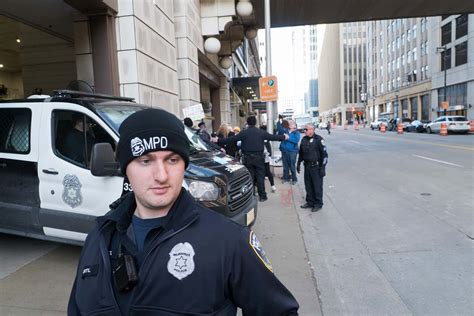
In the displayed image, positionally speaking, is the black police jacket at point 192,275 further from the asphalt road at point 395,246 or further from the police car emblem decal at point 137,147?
the asphalt road at point 395,246

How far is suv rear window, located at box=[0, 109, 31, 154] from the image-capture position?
4.91 m

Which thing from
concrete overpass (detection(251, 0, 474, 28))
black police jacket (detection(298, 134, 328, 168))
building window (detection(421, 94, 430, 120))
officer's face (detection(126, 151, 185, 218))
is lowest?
black police jacket (detection(298, 134, 328, 168))

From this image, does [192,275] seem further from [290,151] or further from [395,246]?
[290,151]

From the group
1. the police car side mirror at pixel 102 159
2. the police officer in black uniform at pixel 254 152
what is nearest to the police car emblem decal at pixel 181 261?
the police car side mirror at pixel 102 159

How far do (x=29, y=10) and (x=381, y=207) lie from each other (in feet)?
33.6

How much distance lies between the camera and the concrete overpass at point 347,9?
60.4 ft

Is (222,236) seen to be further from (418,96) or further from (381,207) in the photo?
(418,96)

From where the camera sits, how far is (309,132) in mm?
7789

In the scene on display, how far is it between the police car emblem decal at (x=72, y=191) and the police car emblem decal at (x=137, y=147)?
3365mm

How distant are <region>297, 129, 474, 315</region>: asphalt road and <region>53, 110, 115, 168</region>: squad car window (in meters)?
3.20

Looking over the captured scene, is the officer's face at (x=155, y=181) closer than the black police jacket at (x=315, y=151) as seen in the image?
Yes

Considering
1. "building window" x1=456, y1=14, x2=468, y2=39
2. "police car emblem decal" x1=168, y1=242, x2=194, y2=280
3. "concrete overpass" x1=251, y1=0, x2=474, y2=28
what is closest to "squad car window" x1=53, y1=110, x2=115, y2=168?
"police car emblem decal" x1=168, y1=242, x2=194, y2=280

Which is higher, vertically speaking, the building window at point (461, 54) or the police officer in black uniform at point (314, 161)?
the building window at point (461, 54)

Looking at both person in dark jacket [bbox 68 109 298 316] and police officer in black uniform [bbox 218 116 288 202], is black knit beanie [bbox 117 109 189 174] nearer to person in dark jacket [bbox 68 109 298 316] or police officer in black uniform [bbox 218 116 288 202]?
person in dark jacket [bbox 68 109 298 316]
